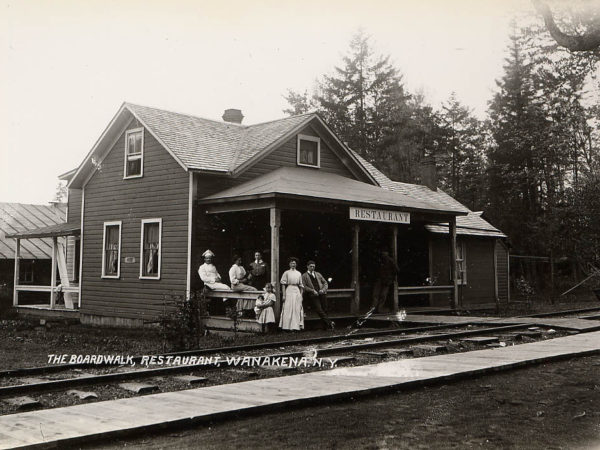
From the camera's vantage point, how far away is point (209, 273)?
17.1 m

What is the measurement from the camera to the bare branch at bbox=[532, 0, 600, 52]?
8.15m

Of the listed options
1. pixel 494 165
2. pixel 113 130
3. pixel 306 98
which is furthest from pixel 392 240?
pixel 306 98

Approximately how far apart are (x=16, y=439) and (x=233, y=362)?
4822mm

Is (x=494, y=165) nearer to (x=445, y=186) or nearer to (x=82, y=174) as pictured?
(x=445, y=186)

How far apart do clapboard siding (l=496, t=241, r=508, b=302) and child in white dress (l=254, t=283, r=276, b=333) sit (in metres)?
17.1

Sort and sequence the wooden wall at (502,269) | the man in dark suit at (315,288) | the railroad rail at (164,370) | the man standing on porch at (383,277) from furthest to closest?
the wooden wall at (502,269)
the man standing on porch at (383,277)
the man in dark suit at (315,288)
the railroad rail at (164,370)

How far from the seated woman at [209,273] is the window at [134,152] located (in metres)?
4.33

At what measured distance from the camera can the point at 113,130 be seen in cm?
2102

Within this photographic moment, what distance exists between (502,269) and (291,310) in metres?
17.6

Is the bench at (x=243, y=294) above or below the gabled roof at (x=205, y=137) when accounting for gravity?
below

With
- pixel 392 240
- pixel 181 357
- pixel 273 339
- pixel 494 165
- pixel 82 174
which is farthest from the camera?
pixel 494 165

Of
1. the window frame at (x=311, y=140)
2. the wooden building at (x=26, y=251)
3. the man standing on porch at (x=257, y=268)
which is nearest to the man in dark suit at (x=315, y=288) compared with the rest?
the man standing on porch at (x=257, y=268)

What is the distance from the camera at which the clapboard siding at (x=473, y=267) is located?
25589mm

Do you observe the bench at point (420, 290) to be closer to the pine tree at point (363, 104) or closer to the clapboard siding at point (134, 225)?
the clapboard siding at point (134, 225)
